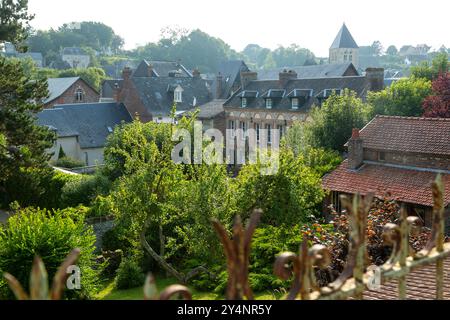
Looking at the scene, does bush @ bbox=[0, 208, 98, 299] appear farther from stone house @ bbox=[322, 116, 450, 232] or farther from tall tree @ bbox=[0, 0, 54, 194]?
stone house @ bbox=[322, 116, 450, 232]

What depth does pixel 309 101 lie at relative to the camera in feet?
143

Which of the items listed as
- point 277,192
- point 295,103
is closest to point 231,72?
point 295,103

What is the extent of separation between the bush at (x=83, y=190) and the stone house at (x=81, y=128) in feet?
49.2

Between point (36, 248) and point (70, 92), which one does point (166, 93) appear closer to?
point (70, 92)

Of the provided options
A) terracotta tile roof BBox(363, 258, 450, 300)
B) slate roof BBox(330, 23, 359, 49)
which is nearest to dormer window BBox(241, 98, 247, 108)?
terracotta tile roof BBox(363, 258, 450, 300)

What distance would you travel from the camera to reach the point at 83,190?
99.4 ft

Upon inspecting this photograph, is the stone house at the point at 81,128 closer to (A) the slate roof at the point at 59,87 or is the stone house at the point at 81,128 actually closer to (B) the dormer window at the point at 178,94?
(B) the dormer window at the point at 178,94

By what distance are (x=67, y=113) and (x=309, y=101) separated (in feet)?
72.8

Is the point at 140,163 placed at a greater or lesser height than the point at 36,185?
greater

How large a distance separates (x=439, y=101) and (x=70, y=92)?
1774 inches

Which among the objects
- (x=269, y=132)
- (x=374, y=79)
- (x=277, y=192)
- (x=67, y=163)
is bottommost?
(x=67, y=163)

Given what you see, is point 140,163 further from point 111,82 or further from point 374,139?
point 111,82

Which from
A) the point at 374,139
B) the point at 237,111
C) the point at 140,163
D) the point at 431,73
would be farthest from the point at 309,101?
the point at 140,163

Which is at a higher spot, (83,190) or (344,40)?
(344,40)
